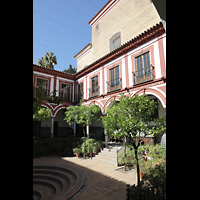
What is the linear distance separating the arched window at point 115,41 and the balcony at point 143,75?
8.00 meters

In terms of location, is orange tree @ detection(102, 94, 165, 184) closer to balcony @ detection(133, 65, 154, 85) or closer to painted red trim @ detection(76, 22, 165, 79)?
balcony @ detection(133, 65, 154, 85)

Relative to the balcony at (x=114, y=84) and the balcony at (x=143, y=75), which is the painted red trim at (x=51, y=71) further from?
the balcony at (x=143, y=75)

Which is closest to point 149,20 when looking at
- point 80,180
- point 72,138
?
point 72,138

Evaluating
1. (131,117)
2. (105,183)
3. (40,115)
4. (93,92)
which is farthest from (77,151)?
(131,117)

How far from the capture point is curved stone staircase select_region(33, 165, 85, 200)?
6.14m

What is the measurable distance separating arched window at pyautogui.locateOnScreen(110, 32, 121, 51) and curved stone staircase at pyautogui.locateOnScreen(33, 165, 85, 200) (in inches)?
561

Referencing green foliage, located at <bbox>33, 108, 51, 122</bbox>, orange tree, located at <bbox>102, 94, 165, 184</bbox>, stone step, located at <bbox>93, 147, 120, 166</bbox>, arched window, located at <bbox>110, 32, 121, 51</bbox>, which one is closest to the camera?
orange tree, located at <bbox>102, 94, 165, 184</bbox>

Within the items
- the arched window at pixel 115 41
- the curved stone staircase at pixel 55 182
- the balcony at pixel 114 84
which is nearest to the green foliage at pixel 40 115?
the curved stone staircase at pixel 55 182

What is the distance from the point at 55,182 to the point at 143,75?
837 centimetres

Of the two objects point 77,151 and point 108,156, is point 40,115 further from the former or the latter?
point 108,156

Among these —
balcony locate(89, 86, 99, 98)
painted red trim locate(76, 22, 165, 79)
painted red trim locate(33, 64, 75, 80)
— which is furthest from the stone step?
painted red trim locate(33, 64, 75, 80)

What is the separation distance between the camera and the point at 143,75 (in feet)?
33.4

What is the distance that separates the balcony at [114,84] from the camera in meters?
11.8
